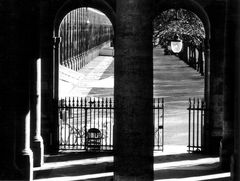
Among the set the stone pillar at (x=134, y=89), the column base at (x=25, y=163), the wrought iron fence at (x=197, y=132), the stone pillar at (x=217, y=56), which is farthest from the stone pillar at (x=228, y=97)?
the stone pillar at (x=134, y=89)

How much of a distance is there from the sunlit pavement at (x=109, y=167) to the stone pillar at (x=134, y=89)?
659 cm

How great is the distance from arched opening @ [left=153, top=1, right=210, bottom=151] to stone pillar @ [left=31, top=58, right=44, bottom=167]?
5.20m

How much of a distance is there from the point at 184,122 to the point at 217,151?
8903 mm

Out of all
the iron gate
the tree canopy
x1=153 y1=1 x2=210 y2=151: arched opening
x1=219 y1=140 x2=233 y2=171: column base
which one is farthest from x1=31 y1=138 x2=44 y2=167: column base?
the tree canopy

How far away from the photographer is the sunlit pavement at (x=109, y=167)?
2048cm

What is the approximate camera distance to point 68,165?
879 inches

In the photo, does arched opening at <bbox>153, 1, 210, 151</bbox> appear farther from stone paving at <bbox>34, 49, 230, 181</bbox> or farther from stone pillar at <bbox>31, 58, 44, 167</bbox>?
stone pillar at <bbox>31, 58, 44, 167</bbox>

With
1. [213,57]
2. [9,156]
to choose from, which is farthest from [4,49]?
[213,57]

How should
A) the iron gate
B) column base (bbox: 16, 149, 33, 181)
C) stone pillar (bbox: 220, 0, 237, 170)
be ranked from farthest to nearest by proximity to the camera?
the iron gate → stone pillar (bbox: 220, 0, 237, 170) → column base (bbox: 16, 149, 33, 181)

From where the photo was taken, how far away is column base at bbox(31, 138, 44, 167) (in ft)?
72.4

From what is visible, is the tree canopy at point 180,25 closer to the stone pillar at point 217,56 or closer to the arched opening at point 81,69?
the arched opening at point 81,69

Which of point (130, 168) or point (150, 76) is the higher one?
point (150, 76)

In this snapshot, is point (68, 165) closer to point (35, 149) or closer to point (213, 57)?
point (35, 149)

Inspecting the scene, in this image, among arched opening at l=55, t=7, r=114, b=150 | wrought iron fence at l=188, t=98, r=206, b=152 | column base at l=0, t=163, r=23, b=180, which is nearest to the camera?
column base at l=0, t=163, r=23, b=180
